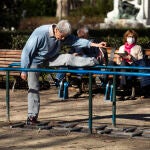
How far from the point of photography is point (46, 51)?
957 cm

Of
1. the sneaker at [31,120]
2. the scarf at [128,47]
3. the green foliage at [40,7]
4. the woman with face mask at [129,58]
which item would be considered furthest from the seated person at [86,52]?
the green foliage at [40,7]

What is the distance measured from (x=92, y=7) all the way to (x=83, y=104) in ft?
129

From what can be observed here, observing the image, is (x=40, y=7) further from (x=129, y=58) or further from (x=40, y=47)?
(x=40, y=47)

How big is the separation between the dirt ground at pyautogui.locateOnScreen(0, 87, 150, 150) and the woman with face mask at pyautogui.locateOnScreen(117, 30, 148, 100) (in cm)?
31

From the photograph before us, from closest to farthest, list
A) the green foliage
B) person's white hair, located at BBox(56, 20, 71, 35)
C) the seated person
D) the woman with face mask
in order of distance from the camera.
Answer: person's white hair, located at BBox(56, 20, 71, 35)
the woman with face mask
the seated person
the green foliage

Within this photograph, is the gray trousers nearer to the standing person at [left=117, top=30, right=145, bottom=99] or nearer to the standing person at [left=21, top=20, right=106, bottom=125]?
the standing person at [left=21, top=20, right=106, bottom=125]

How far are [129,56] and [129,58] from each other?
38mm

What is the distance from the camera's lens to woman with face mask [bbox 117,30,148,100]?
12594 millimetres

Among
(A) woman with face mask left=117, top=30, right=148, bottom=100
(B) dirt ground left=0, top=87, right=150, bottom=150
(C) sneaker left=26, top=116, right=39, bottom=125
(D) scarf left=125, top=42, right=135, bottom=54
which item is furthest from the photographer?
(D) scarf left=125, top=42, right=135, bottom=54

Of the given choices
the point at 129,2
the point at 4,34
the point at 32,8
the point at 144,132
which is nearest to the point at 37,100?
the point at 144,132

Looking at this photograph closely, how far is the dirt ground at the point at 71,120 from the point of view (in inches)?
337

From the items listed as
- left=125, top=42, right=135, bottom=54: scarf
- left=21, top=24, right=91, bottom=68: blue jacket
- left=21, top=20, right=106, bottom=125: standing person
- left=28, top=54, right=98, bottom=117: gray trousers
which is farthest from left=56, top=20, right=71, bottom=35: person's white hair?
left=125, top=42, right=135, bottom=54: scarf

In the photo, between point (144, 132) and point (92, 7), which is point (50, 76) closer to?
point (144, 132)

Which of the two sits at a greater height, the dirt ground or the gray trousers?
the gray trousers
